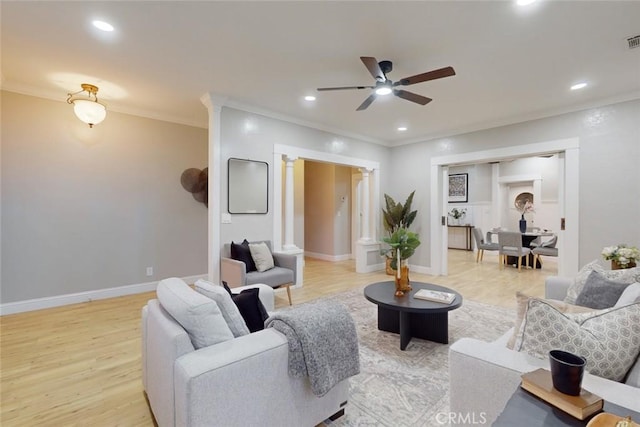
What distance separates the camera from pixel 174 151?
478cm

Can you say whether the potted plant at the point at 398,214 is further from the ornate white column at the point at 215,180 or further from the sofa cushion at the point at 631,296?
the sofa cushion at the point at 631,296

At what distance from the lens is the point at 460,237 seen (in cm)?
925

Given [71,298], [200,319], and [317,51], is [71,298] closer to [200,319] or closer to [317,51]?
[200,319]

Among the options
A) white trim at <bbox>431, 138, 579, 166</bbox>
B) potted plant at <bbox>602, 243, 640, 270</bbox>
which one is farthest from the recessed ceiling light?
white trim at <bbox>431, 138, 579, 166</bbox>

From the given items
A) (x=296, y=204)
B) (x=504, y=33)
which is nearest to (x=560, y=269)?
(x=504, y=33)

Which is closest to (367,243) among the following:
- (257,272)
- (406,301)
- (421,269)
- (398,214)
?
(398,214)

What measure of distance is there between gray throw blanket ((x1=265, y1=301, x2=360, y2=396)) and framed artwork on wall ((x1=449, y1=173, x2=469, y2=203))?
8981 mm

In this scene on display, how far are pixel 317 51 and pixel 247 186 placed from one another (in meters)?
2.12

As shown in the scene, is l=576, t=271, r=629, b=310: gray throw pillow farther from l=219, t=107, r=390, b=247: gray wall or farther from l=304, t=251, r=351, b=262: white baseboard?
l=304, t=251, r=351, b=262: white baseboard

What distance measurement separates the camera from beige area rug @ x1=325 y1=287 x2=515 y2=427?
1.78m

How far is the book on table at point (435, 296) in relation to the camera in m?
2.60

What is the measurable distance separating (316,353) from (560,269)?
456cm

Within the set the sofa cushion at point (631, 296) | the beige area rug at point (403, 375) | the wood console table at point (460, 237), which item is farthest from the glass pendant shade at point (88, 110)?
the wood console table at point (460, 237)

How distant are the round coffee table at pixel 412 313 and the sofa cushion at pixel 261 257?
4.74ft
